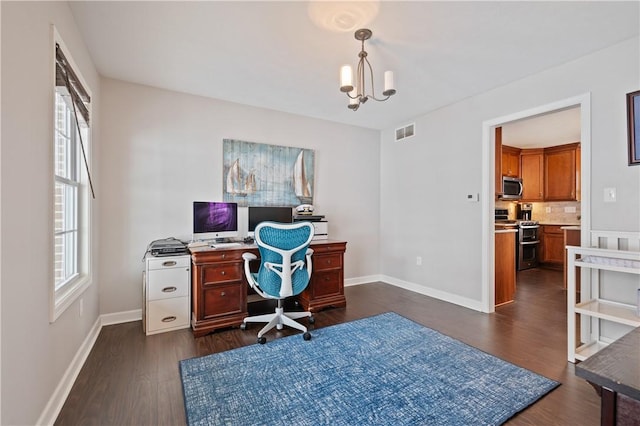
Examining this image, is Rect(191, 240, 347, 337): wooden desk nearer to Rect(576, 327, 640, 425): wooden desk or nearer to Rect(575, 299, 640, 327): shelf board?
Rect(576, 327, 640, 425): wooden desk

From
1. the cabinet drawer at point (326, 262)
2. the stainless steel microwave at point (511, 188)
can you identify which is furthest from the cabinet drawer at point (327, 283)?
the stainless steel microwave at point (511, 188)

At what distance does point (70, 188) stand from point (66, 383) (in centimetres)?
140

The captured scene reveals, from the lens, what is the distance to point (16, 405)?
121 centimetres

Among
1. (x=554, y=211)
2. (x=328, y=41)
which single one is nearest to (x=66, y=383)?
(x=328, y=41)

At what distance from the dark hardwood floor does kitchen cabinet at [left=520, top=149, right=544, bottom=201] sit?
102 inches

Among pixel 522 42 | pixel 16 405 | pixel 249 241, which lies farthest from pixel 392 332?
pixel 522 42

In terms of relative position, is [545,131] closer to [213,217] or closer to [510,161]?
[510,161]

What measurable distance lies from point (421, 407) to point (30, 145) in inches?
96.8

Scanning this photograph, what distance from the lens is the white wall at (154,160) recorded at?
2910 mm

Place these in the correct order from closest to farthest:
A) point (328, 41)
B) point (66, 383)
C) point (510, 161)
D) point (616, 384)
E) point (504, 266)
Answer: point (616, 384)
point (66, 383)
point (328, 41)
point (504, 266)
point (510, 161)

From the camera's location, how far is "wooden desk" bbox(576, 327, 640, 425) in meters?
0.61

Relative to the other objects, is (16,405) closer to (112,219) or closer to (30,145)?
(30,145)

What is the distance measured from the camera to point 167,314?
2703mm

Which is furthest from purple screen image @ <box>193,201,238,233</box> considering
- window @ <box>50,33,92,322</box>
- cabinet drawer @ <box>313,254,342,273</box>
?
cabinet drawer @ <box>313,254,342,273</box>
